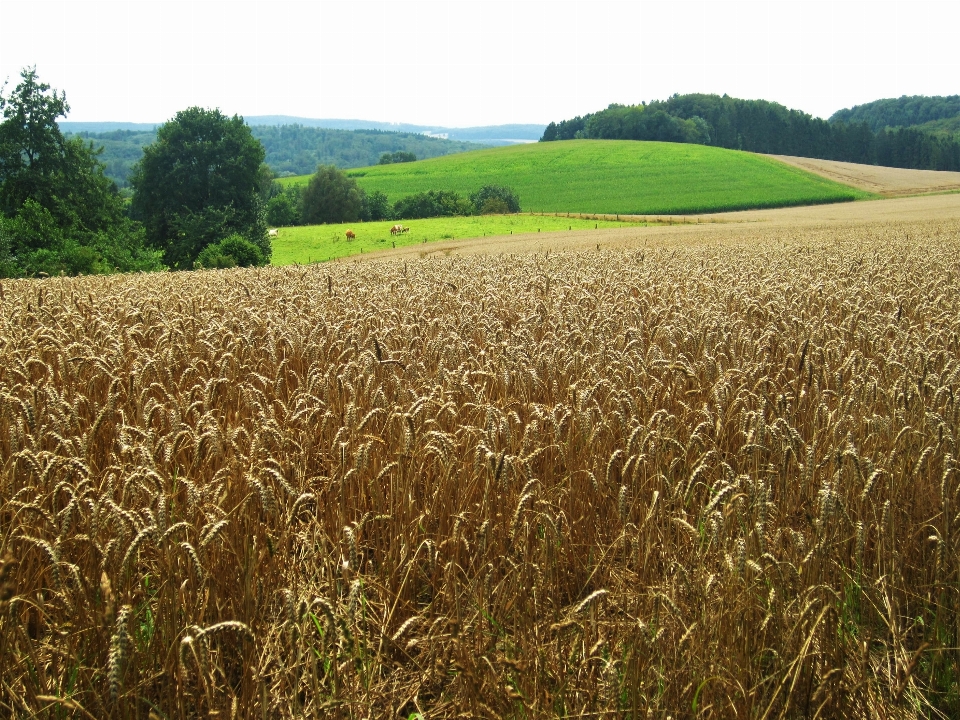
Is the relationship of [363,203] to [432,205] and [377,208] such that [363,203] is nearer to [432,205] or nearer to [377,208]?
[377,208]

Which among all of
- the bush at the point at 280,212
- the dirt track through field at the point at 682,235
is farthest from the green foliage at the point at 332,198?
the dirt track through field at the point at 682,235

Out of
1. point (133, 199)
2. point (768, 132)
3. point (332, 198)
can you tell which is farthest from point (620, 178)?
point (768, 132)

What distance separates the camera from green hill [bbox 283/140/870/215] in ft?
243

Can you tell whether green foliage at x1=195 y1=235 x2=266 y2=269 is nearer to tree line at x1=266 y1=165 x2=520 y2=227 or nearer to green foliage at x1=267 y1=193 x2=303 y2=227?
tree line at x1=266 y1=165 x2=520 y2=227

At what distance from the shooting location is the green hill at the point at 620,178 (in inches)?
2918

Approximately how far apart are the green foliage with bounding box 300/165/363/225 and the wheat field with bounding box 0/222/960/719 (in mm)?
74360

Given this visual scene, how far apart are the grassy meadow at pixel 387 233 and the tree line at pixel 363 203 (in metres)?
19.1

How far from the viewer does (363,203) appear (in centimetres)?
8038

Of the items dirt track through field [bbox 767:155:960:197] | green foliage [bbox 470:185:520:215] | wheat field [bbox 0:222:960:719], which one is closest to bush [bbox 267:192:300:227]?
green foliage [bbox 470:185:520:215]

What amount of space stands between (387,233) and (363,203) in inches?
1277

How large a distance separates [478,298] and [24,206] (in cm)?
3895

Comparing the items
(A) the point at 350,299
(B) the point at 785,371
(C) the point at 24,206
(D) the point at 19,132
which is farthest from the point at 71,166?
(B) the point at 785,371

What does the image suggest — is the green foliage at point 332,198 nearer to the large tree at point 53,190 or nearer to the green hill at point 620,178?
the green hill at point 620,178

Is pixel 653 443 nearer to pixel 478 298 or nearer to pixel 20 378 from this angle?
pixel 20 378
